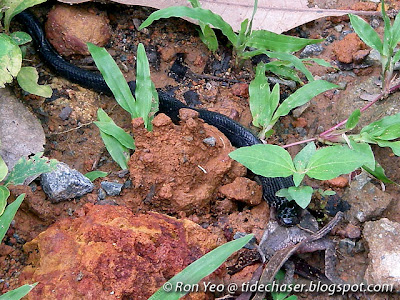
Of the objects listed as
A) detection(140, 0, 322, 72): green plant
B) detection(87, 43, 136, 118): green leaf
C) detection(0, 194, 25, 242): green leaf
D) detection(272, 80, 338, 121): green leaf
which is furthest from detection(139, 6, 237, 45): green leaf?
detection(0, 194, 25, 242): green leaf

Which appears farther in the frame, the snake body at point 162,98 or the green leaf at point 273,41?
the green leaf at point 273,41

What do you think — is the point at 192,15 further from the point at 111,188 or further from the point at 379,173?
the point at 379,173

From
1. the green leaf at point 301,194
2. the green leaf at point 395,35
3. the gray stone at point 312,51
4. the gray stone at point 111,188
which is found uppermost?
the green leaf at point 395,35

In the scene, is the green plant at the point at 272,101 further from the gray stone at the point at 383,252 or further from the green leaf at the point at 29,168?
the green leaf at the point at 29,168

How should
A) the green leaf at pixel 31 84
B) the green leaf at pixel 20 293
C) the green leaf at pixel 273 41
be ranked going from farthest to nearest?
the green leaf at pixel 273 41 → the green leaf at pixel 31 84 → the green leaf at pixel 20 293

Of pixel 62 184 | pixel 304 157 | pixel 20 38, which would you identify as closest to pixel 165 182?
pixel 62 184

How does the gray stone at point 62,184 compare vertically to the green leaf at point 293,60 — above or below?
below

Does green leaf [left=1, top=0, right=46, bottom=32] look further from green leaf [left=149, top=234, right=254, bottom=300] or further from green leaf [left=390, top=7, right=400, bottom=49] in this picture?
green leaf [left=390, top=7, right=400, bottom=49]

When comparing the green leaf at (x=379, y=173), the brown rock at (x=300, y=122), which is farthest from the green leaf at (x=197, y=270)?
the brown rock at (x=300, y=122)
